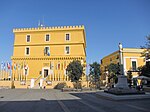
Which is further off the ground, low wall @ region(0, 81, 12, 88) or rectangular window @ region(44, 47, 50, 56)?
rectangular window @ region(44, 47, 50, 56)

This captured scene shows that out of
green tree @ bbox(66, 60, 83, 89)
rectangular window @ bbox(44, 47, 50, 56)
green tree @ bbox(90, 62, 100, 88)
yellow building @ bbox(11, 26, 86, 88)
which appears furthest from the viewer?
rectangular window @ bbox(44, 47, 50, 56)

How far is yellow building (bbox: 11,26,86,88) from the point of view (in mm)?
43906

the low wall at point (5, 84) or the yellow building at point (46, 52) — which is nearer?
the low wall at point (5, 84)

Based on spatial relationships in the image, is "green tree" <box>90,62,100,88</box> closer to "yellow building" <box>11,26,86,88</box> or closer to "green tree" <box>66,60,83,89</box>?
"yellow building" <box>11,26,86,88</box>

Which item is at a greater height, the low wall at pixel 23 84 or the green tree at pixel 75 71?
the green tree at pixel 75 71

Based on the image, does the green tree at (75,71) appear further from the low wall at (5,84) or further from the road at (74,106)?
the road at (74,106)

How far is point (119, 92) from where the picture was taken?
51.4 ft

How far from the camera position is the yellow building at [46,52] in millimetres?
43906

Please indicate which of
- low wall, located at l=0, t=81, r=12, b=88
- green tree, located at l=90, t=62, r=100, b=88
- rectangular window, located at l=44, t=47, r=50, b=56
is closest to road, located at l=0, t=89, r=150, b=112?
green tree, located at l=90, t=62, r=100, b=88

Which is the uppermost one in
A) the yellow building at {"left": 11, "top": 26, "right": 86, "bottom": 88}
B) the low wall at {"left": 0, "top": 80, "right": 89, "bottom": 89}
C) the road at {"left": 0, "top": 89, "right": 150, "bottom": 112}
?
the yellow building at {"left": 11, "top": 26, "right": 86, "bottom": 88}

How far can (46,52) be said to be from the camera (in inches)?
1795

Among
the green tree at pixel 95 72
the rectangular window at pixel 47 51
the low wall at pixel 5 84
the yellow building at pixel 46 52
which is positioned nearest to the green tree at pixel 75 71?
the green tree at pixel 95 72

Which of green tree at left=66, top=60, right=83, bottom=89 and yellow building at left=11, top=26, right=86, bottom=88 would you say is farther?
yellow building at left=11, top=26, right=86, bottom=88

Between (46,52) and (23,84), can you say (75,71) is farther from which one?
(46,52)
